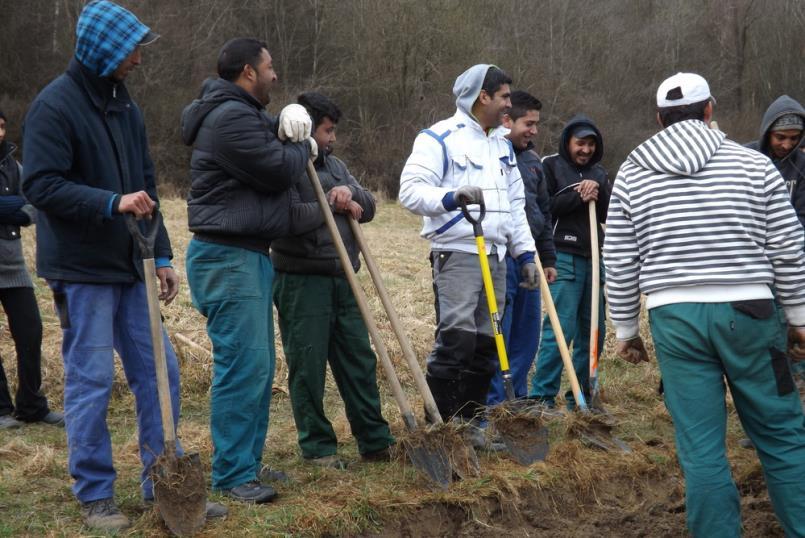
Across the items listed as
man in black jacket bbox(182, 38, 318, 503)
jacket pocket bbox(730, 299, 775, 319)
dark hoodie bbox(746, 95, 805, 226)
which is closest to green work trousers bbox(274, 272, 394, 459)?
man in black jacket bbox(182, 38, 318, 503)

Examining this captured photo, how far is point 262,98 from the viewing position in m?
4.90

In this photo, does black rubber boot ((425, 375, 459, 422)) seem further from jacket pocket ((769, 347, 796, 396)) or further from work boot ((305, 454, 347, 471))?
jacket pocket ((769, 347, 796, 396))

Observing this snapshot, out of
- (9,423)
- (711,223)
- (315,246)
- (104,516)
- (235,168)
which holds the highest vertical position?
(235,168)

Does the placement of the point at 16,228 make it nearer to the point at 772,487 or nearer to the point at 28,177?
the point at 28,177

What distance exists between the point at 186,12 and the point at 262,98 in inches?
954

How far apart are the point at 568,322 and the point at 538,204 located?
883mm

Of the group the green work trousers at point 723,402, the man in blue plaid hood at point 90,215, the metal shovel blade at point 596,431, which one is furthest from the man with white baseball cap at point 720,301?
the man in blue plaid hood at point 90,215

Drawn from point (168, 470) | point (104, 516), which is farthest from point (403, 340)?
point (104, 516)

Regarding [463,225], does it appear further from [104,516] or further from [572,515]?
[104,516]

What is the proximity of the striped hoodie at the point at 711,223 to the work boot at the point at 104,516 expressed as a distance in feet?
8.43

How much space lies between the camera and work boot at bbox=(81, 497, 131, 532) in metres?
4.21

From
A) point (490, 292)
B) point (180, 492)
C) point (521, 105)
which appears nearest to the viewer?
point (180, 492)

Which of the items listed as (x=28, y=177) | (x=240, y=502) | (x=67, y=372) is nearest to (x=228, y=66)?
(x=28, y=177)

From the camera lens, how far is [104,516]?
4.25m
